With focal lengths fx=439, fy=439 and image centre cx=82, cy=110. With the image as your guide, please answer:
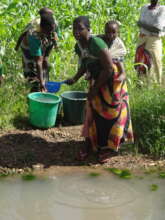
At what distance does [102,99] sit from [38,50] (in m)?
1.15

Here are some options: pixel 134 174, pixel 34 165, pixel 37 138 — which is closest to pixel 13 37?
pixel 37 138

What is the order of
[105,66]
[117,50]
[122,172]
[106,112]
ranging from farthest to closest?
[117,50], [122,172], [106,112], [105,66]

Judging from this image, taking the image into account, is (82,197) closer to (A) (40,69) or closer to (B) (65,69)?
(A) (40,69)

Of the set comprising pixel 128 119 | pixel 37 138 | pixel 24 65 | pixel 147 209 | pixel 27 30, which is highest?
pixel 27 30

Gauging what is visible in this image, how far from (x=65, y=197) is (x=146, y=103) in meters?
1.66

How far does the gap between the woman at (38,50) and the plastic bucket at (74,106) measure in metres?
0.33

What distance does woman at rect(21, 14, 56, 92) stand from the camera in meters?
4.91

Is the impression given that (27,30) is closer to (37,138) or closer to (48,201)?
(37,138)

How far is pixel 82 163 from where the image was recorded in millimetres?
4730

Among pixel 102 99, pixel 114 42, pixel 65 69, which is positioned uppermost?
pixel 114 42

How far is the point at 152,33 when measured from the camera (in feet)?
20.8

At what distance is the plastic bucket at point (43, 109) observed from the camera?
4.99 meters

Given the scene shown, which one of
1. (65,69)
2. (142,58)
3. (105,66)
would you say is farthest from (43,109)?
(142,58)

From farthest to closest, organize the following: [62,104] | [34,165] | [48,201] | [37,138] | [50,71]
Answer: [50,71] < [62,104] < [37,138] < [34,165] < [48,201]
